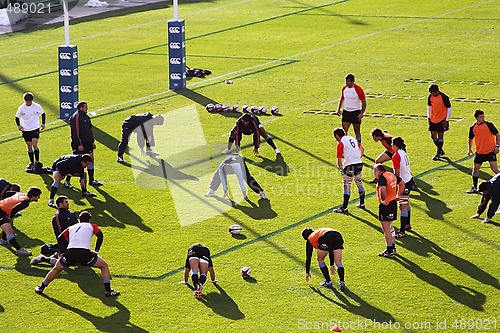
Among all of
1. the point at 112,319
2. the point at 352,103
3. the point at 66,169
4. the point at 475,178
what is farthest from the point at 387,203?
the point at 66,169

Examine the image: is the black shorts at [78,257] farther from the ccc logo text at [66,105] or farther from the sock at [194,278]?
the ccc logo text at [66,105]

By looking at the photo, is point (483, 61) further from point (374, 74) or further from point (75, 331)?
point (75, 331)

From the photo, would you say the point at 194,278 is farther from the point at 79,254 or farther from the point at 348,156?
the point at 348,156

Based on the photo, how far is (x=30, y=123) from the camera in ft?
80.4

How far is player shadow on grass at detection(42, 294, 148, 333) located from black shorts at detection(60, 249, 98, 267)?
69 centimetres

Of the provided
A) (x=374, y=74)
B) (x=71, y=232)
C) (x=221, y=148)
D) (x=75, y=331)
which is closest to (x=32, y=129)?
(x=221, y=148)

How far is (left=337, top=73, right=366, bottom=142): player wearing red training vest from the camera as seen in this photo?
24516mm

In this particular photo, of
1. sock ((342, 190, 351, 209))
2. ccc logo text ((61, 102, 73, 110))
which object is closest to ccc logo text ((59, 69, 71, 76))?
ccc logo text ((61, 102, 73, 110))

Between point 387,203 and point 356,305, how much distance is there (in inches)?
96.7

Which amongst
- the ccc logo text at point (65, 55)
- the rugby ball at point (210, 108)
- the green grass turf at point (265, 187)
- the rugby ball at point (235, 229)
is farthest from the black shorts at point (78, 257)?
the ccc logo text at point (65, 55)

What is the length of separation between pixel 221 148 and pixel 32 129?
16.6 ft

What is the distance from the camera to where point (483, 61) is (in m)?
37.2

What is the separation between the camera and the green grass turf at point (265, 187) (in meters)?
16.2

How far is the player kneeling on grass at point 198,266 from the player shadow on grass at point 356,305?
6.12 ft
